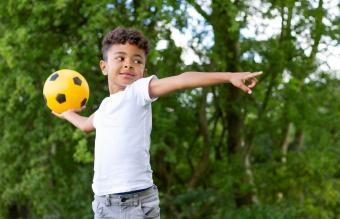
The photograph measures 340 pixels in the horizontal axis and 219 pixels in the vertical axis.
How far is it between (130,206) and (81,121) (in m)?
0.79

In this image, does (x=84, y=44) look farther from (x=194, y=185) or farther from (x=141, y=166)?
(x=141, y=166)

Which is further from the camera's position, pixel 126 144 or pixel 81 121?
pixel 81 121

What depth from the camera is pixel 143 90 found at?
10.7 feet

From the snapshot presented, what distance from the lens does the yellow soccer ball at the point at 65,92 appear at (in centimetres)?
429

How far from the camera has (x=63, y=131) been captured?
25.8ft

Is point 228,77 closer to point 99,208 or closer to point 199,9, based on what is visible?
point 99,208

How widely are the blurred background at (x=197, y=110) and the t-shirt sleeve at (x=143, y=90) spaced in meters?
3.19

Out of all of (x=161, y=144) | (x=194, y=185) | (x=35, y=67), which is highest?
(x=35, y=67)

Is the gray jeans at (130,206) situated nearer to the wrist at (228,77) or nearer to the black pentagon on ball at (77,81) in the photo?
the wrist at (228,77)

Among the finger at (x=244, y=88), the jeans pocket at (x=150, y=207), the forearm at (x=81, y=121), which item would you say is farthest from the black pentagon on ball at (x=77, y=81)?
the finger at (x=244, y=88)

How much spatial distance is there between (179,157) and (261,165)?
1243mm

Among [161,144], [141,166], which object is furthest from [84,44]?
[141,166]

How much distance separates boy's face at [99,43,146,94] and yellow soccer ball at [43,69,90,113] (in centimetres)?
79

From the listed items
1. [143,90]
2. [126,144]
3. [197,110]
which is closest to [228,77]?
[143,90]
